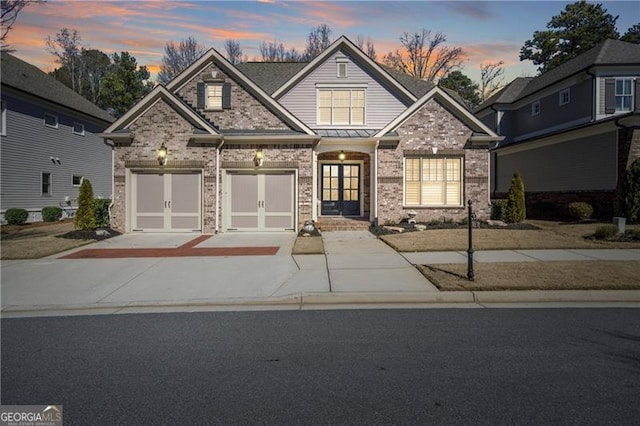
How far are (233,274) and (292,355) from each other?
4446 mm

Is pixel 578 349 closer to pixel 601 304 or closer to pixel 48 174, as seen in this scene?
pixel 601 304

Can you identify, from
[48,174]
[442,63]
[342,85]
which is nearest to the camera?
[342,85]

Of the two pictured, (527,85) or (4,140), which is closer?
(4,140)

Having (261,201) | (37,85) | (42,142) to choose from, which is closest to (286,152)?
(261,201)

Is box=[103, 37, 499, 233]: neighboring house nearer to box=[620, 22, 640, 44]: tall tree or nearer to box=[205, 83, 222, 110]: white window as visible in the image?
box=[205, 83, 222, 110]: white window

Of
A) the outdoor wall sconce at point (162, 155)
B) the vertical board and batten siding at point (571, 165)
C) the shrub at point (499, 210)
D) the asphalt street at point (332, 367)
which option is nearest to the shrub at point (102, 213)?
the outdoor wall sconce at point (162, 155)

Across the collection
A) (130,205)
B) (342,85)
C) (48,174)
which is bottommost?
(130,205)

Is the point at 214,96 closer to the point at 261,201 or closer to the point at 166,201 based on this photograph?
the point at 166,201

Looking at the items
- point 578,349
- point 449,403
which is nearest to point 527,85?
point 578,349

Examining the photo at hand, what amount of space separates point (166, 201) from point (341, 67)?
10.5 metres

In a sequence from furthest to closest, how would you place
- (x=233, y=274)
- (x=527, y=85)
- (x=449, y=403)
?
(x=527, y=85) → (x=233, y=274) → (x=449, y=403)

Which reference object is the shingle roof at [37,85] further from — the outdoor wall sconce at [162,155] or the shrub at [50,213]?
the outdoor wall sconce at [162,155]

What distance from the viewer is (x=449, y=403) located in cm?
338

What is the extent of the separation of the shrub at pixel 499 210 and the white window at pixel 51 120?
25088 mm
